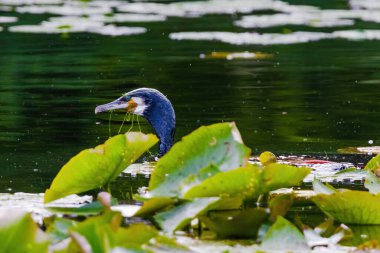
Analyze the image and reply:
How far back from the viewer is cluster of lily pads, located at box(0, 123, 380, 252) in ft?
13.7

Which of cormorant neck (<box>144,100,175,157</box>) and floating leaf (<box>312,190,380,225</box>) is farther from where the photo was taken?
cormorant neck (<box>144,100,175,157</box>)

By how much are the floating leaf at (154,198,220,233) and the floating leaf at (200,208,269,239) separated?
0.19ft

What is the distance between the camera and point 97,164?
4.60 meters

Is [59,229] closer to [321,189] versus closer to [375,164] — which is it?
[321,189]

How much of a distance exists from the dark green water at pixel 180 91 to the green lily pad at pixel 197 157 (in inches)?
57.7

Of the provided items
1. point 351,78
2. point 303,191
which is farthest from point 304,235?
point 351,78

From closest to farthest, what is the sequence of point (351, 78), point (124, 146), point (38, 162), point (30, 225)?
point (30, 225), point (124, 146), point (38, 162), point (351, 78)

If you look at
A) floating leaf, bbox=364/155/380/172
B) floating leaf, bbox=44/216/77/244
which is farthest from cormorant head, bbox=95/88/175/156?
floating leaf, bbox=44/216/77/244

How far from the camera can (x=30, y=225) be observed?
3.28m

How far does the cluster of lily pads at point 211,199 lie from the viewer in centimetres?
417

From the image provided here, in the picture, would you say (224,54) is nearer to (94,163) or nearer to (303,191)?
(303,191)

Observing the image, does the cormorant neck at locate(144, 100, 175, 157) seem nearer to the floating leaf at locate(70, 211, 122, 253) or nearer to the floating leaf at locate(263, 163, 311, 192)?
the floating leaf at locate(263, 163, 311, 192)

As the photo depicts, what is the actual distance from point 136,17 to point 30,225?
1518 cm

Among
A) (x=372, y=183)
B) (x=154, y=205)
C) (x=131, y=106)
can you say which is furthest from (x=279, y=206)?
(x=131, y=106)
